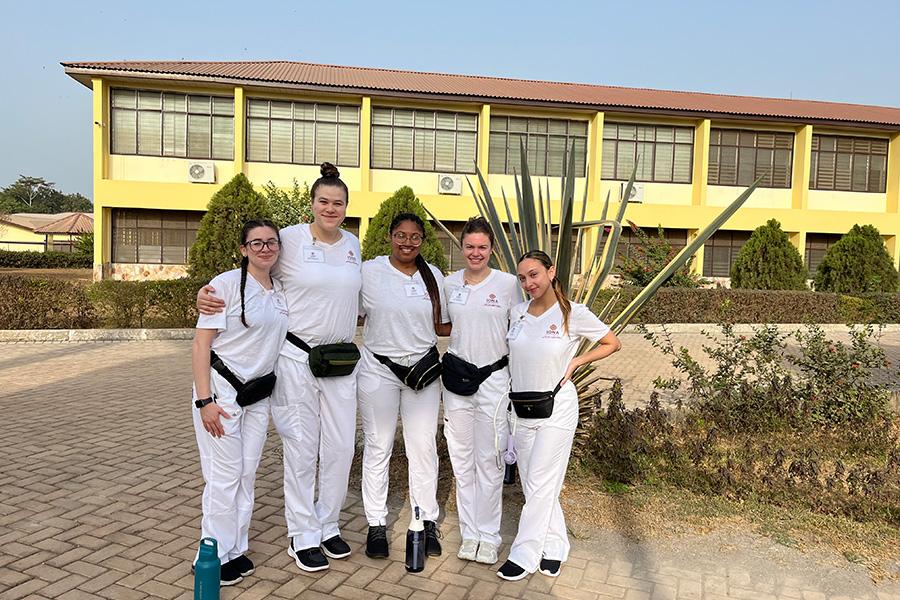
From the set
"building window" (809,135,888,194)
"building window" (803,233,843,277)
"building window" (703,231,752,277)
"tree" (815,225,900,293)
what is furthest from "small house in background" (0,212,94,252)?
"tree" (815,225,900,293)

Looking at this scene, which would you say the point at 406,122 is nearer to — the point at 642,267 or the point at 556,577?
the point at 642,267

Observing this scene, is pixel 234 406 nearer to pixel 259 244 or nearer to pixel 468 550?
pixel 259 244

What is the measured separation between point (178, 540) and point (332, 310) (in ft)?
5.30

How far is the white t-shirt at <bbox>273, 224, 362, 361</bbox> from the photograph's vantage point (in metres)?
3.36

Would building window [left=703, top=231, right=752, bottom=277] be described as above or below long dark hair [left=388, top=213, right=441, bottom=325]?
above

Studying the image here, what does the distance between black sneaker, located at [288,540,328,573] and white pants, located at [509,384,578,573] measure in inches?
37.6

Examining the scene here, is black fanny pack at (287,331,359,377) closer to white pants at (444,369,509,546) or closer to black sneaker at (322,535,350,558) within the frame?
white pants at (444,369,509,546)

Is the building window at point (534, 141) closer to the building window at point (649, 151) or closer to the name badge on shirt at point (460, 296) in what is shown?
the building window at point (649, 151)

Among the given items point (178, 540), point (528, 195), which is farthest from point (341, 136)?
point (178, 540)

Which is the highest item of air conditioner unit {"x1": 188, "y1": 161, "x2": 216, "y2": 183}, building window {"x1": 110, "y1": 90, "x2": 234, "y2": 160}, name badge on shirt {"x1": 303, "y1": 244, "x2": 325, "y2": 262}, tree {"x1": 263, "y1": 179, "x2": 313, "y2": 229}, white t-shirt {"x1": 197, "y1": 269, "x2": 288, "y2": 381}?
building window {"x1": 110, "y1": 90, "x2": 234, "y2": 160}

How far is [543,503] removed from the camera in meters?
3.40

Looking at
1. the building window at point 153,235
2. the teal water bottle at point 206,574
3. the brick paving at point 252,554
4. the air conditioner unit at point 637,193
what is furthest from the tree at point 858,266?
the teal water bottle at point 206,574

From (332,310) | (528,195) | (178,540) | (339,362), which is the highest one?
(528,195)

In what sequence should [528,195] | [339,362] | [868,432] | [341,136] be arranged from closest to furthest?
[339,362], [528,195], [868,432], [341,136]
